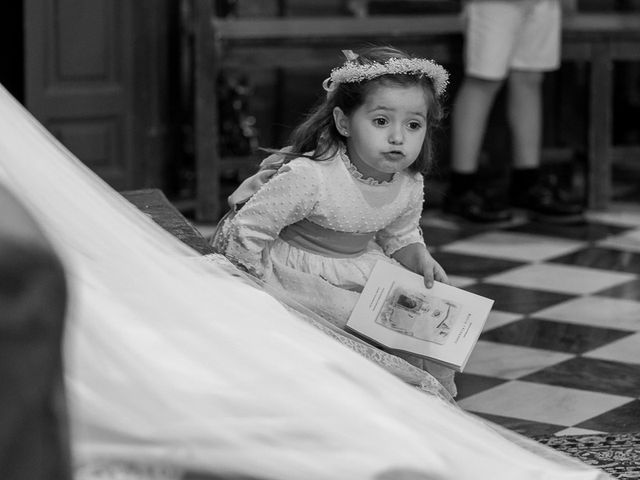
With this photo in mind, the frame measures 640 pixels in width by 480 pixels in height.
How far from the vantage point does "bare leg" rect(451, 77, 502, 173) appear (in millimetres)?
5754

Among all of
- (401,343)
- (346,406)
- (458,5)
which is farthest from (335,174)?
(458,5)

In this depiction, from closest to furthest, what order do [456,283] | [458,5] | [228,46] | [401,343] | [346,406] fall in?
1. [346,406]
2. [401,343]
3. [456,283]
4. [228,46]
5. [458,5]

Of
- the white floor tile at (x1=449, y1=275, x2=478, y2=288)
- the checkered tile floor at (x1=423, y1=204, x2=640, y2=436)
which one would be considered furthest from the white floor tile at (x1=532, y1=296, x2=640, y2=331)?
the white floor tile at (x1=449, y1=275, x2=478, y2=288)

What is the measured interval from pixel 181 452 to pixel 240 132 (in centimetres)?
478

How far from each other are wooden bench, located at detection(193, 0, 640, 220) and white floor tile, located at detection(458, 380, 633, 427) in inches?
97.4

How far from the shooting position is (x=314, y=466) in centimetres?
154

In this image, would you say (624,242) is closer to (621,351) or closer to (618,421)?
(621,351)

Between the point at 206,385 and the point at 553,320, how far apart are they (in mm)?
2667

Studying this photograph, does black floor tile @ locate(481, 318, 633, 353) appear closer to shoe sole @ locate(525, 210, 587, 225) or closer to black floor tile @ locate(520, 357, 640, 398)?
black floor tile @ locate(520, 357, 640, 398)

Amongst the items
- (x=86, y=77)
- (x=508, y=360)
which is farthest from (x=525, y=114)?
(x=508, y=360)

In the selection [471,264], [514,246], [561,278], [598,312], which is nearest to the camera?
[598,312]

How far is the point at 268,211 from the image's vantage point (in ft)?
10.0

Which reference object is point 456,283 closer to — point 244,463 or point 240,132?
point 240,132

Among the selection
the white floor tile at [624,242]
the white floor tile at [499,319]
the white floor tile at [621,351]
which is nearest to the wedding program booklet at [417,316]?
the white floor tile at [621,351]
